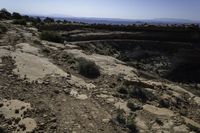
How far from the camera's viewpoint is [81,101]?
11.2 m

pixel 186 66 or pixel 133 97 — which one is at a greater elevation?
pixel 133 97

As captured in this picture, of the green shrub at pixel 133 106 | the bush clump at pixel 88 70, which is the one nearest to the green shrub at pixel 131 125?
the green shrub at pixel 133 106

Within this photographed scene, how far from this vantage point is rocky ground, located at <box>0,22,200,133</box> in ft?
31.1

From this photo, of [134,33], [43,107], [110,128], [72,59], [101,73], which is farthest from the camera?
[134,33]

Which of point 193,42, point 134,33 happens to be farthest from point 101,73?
point 193,42

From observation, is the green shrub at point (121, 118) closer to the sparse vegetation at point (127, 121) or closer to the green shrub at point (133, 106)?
the sparse vegetation at point (127, 121)

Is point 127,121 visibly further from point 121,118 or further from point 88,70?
point 88,70

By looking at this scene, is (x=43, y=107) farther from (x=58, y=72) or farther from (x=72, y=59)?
(x=72, y=59)

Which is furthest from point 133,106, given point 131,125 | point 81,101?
point 81,101

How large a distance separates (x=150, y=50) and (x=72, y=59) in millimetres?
20997

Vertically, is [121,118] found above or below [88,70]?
below

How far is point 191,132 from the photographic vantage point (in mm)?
10508

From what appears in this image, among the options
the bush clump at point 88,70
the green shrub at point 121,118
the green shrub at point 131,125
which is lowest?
the green shrub at point 131,125

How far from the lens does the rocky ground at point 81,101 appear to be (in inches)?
373
